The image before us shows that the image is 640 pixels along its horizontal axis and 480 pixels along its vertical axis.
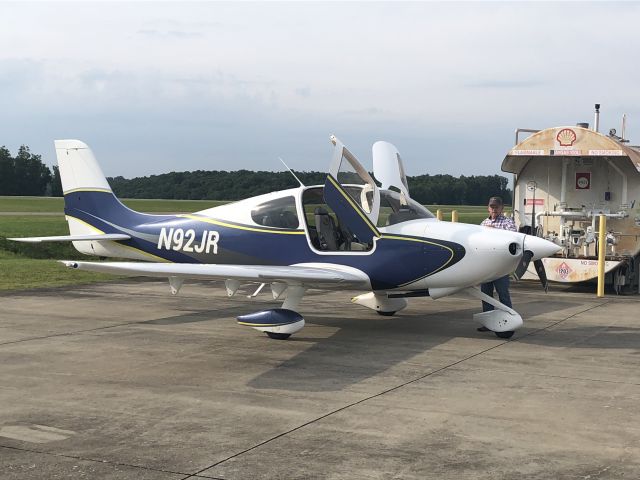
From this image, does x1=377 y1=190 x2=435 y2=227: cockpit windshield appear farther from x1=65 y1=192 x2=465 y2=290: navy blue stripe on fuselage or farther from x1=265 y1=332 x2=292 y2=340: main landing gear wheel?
x1=265 y1=332 x2=292 y2=340: main landing gear wheel

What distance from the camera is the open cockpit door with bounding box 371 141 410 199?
1090 cm

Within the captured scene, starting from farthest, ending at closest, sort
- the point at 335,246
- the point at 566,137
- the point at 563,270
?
the point at 566,137 → the point at 563,270 → the point at 335,246

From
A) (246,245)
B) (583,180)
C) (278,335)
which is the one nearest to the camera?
(278,335)

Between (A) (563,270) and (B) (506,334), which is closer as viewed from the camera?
(B) (506,334)

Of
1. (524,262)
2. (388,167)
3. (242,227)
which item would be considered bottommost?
(524,262)

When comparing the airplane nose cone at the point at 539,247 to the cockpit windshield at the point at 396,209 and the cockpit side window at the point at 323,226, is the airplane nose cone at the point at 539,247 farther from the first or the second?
the cockpit side window at the point at 323,226

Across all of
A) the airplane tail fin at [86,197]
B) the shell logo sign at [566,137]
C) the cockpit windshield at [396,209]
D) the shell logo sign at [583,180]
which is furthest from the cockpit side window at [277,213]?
the shell logo sign at [583,180]

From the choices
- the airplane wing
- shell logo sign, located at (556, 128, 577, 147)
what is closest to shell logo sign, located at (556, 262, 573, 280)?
shell logo sign, located at (556, 128, 577, 147)

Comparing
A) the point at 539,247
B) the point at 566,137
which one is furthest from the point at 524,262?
the point at 566,137

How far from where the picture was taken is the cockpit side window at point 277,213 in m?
10.2

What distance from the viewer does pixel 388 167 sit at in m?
11.2

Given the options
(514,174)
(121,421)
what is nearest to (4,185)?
(514,174)

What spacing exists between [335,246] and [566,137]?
7.35 m

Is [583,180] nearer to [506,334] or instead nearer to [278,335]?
[506,334]
